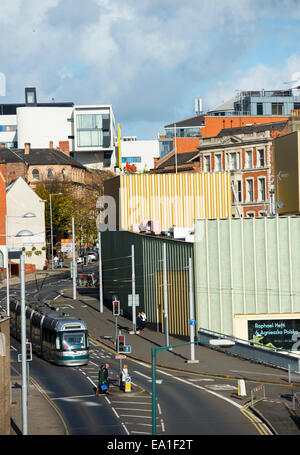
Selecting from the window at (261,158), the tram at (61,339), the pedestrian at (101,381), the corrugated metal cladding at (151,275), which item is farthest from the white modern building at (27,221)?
the pedestrian at (101,381)

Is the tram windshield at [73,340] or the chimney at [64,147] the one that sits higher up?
the chimney at [64,147]

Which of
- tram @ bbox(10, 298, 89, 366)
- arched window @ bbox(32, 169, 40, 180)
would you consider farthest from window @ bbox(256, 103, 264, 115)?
tram @ bbox(10, 298, 89, 366)

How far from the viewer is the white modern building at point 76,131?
17275cm

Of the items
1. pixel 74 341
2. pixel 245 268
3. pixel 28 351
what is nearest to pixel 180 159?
pixel 245 268

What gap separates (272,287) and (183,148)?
7862 centimetres

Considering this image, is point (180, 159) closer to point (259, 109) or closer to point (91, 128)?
point (259, 109)

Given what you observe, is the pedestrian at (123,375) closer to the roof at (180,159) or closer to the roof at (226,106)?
the roof at (180,159)

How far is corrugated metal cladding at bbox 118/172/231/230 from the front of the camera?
79125 millimetres

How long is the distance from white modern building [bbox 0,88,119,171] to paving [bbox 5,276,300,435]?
10284cm

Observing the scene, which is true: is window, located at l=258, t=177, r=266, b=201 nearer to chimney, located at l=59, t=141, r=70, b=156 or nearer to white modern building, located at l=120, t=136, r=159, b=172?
chimney, located at l=59, t=141, r=70, b=156

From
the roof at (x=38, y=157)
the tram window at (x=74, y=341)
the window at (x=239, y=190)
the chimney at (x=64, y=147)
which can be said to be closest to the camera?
the tram window at (x=74, y=341)

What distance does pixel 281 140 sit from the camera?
67.1 meters

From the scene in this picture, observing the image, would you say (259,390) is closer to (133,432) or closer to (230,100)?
(133,432)

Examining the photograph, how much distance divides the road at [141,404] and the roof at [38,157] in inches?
4107
